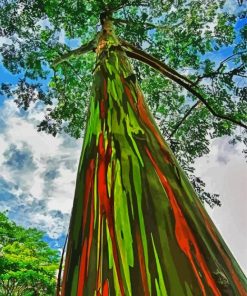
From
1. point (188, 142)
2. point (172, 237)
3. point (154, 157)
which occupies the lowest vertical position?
point (172, 237)

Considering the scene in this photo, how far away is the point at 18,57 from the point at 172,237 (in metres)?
6.36

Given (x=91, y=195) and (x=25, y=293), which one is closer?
(x=91, y=195)

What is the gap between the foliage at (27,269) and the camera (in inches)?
345

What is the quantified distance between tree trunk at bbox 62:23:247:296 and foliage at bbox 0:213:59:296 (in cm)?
813

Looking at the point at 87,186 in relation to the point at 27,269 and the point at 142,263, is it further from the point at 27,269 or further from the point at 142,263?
the point at 27,269

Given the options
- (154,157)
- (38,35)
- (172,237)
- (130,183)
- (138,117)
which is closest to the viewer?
(172,237)

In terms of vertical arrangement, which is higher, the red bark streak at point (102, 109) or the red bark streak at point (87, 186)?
the red bark streak at point (102, 109)

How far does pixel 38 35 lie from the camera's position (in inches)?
257

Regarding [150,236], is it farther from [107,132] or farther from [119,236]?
[107,132]

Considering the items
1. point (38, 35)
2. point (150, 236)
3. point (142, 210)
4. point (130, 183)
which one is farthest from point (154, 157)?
point (38, 35)

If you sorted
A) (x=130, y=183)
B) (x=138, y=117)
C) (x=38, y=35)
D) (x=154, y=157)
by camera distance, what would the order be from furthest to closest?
(x=38, y=35)
(x=138, y=117)
(x=154, y=157)
(x=130, y=183)

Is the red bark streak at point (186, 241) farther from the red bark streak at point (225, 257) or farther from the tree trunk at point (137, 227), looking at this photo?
the red bark streak at point (225, 257)

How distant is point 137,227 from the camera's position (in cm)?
100

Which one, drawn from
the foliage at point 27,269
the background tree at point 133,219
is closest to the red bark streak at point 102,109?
the background tree at point 133,219
